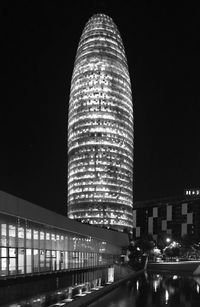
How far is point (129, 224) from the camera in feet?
573

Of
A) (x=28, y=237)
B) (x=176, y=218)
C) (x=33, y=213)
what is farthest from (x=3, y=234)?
(x=176, y=218)

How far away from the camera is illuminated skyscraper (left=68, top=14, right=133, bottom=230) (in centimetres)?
16850

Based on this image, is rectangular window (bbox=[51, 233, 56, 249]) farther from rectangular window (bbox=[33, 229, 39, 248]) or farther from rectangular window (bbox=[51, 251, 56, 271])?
rectangular window (bbox=[33, 229, 39, 248])

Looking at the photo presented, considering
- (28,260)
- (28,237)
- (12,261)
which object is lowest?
(28,260)

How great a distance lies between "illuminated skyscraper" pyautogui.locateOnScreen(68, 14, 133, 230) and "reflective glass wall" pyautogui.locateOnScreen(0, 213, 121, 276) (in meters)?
110

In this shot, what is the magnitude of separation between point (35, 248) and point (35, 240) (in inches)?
22.1

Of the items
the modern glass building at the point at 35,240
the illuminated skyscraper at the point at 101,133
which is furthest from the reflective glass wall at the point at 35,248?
the illuminated skyscraper at the point at 101,133

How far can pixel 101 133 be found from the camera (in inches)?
6821

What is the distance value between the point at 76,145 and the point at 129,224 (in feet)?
110

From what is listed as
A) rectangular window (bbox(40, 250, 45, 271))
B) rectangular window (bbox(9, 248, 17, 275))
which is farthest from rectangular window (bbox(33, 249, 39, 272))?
rectangular window (bbox(9, 248, 17, 275))

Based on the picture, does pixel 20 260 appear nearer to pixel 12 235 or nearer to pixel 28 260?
pixel 28 260

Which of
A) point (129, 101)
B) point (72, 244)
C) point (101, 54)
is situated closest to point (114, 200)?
point (129, 101)

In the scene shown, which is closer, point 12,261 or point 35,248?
point 12,261

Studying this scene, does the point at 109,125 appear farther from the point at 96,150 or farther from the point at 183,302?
the point at 183,302
